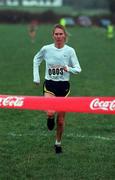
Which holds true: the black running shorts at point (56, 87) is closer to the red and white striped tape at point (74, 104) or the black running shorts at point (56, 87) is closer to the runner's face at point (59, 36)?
the runner's face at point (59, 36)

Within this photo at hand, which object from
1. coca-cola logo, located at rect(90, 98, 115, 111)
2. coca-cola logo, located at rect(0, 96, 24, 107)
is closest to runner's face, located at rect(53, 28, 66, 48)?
coca-cola logo, located at rect(0, 96, 24, 107)

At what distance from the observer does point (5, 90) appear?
15992 millimetres

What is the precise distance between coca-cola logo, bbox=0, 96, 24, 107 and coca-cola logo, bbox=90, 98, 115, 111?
91 centimetres

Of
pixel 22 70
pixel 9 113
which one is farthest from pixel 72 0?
pixel 9 113

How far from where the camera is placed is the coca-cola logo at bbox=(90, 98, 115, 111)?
6.85 m

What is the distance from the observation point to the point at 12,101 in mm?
7152

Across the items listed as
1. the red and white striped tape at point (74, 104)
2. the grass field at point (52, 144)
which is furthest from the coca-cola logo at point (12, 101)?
the grass field at point (52, 144)

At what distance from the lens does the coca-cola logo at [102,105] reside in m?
6.85

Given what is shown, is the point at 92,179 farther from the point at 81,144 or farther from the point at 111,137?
the point at 111,137

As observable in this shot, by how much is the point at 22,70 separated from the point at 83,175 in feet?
48.5

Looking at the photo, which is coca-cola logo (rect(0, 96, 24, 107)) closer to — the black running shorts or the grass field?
the grass field

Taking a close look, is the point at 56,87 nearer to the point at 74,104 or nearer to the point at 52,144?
the point at 52,144

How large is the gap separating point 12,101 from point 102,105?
1.18m

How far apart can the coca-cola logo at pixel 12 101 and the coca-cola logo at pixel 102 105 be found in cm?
91
